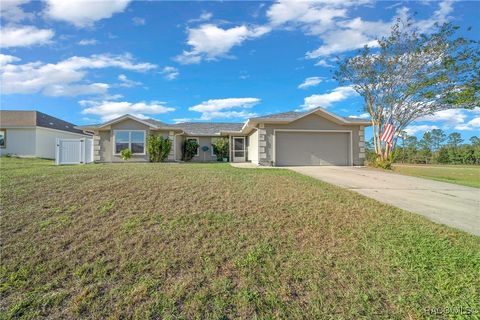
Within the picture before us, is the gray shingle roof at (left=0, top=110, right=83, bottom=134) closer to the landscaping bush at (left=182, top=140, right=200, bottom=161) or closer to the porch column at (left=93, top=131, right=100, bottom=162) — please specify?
the porch column at (left=93, top=131, right=100, bottom=162)

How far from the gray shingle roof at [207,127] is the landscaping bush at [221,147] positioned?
0.92 meters

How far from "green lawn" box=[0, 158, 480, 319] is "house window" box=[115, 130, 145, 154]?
41.8 ft

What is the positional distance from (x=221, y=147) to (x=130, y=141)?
24.0 feet

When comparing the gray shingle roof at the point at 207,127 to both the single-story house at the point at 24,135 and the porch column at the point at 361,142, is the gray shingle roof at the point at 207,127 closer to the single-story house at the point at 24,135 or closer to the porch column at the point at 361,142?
the porch column at the point at 361,142

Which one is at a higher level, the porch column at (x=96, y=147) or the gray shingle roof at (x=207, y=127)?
the gray shingle roof at (x=207, y=127)

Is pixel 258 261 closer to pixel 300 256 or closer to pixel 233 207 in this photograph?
pixel 300 256

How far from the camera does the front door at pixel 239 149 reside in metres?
23.0

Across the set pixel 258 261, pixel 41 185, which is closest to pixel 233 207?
pixel 258 261

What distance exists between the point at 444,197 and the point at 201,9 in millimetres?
9465

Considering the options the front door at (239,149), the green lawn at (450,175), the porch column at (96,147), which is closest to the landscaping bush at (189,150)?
the front door at (239,149)

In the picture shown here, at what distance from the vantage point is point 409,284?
3.52m

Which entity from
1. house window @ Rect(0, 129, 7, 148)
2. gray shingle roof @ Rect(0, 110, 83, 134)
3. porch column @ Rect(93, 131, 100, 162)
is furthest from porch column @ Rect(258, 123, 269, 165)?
house window @ Rect(0, 129, 7, 148)

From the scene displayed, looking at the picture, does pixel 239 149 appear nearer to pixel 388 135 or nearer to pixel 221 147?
pixel 221 147

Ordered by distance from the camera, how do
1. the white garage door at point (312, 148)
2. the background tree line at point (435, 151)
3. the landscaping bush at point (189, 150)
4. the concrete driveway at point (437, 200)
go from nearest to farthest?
the concrete driveway at point (437, 200), the white garage door at point (312, 148), the landscaping bush at point (189, 150), the background tree line at point (435, 151)
